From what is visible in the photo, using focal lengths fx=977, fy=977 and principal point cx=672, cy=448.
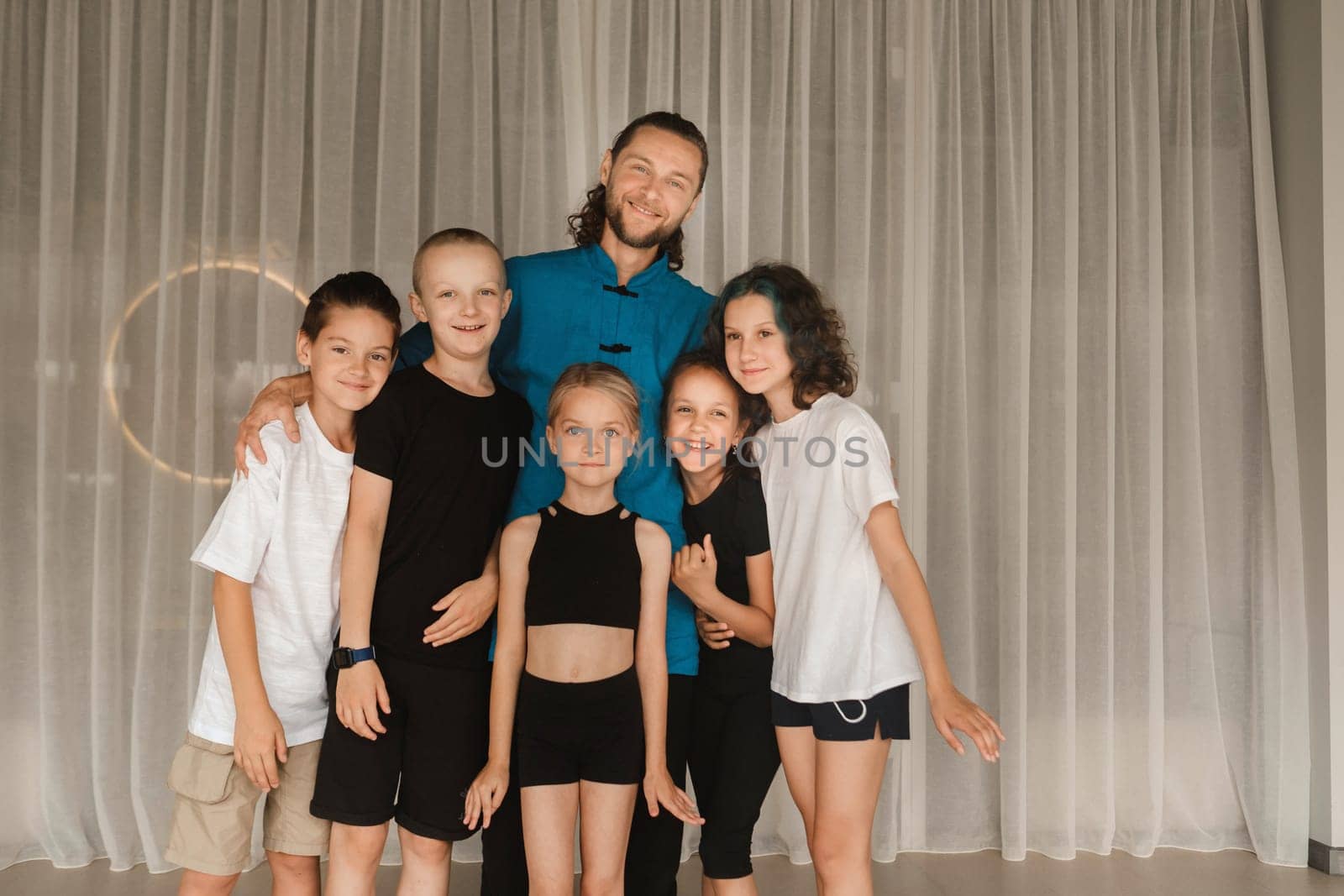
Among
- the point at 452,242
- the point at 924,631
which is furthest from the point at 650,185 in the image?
the point at 924,631

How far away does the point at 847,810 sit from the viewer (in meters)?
1.77

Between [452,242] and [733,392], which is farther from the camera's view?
[733,392]

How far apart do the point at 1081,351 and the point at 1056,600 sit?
795mm

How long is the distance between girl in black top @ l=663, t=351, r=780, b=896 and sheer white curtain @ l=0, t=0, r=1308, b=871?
1.06m

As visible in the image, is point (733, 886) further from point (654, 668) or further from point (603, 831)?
point (654, 668)

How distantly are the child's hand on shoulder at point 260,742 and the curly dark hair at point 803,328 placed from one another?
1.09 m

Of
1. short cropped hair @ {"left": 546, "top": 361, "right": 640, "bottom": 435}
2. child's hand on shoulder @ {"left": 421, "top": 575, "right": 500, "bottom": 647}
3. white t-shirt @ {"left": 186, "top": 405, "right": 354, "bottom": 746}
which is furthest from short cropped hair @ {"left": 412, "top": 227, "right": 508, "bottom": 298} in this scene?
child's hand on shoulder @ {"left": 421, "top": 575, "right": 500, "bottom": 647}

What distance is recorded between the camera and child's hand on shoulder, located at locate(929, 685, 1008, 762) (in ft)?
5.45

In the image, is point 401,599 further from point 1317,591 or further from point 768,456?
point 1317,591

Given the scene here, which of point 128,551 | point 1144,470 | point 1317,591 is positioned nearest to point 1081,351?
point 1144,470

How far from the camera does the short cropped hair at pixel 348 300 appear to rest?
5.93 ft

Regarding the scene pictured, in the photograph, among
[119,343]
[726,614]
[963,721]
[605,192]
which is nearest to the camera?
[963,721]

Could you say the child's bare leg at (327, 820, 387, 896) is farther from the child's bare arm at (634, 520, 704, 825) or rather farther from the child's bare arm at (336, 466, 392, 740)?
the child's bare arm at (634, 520, 704, 825)

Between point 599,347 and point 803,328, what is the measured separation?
408 millimetres
